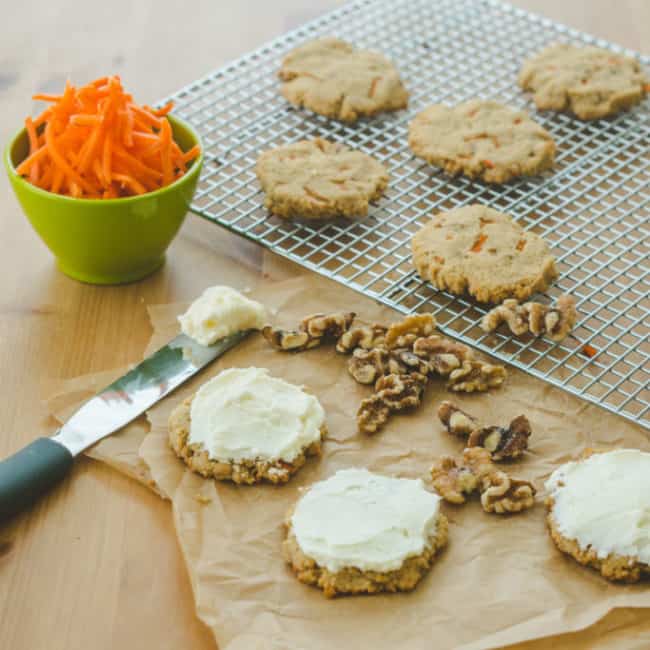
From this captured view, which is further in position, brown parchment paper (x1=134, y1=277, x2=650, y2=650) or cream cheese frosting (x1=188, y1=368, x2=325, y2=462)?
cream cheese frosting (x1=188, y1=368, x2=325, y2=462)

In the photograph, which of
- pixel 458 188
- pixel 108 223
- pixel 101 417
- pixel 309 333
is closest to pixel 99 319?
pixel 108 223

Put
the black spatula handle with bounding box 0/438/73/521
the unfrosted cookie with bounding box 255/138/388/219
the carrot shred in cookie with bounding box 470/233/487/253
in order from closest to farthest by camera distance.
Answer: the black spatula handle with bounding box 0/438/73/521
the carrot shred in cookie with bounding box 470/233/487/253
the unfrosted cookie with bounding box 255/138/388/219

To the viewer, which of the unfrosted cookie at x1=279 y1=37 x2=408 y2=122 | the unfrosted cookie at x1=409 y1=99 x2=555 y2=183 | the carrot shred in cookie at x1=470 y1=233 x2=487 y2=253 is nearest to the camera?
the carrot shred in cookie at x1=470 y1=233 x2=487 y2=253

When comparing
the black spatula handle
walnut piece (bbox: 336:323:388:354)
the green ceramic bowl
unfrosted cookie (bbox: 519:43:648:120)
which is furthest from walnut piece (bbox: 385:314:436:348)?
unfrosted cookie (bbox: 519:43:648:120)

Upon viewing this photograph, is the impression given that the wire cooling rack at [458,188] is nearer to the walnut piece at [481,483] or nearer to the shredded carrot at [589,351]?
the shredded carrot at [589,351]

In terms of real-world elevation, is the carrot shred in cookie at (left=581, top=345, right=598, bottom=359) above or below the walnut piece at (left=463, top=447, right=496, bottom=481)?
below

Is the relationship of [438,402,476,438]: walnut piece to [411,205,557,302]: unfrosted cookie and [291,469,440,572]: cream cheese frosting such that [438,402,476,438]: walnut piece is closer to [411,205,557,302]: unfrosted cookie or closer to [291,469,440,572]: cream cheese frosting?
[291,469,440,572]: cream cheese frosting

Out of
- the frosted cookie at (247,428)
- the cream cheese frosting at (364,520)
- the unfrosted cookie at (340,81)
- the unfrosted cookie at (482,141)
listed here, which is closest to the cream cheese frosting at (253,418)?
the frosted cookie at (247,428)

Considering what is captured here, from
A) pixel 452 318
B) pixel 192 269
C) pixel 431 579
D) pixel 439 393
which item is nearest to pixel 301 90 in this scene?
pixel 192 269

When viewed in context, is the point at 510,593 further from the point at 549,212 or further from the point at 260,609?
the point at 549,212
